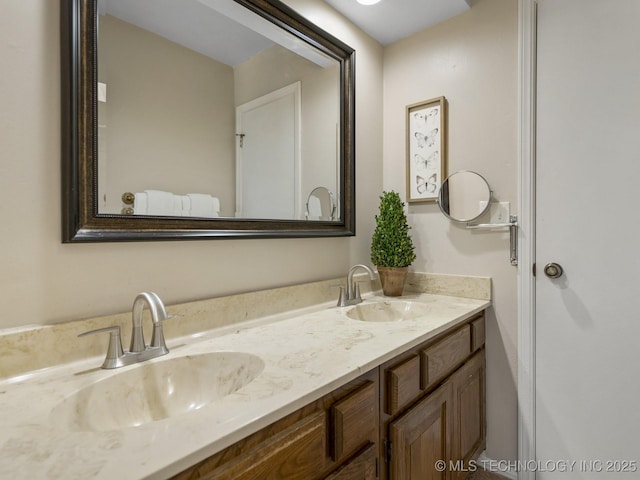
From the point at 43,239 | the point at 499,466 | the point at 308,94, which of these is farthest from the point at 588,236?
the point at 43,239

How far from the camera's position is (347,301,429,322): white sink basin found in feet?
5.02

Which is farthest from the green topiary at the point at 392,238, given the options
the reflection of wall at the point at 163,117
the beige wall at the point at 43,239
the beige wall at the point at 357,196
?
the beige wall at the point at 43,239

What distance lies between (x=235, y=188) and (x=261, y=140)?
0.76 ft

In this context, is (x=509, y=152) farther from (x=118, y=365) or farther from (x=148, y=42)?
(x=118, y=365)

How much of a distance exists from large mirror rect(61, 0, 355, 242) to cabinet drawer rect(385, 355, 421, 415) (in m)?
0.67

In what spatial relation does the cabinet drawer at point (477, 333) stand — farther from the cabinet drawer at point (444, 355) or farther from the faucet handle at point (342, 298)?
the faucet handle at point (342, 298)

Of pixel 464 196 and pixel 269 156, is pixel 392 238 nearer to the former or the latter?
pixel 464 196

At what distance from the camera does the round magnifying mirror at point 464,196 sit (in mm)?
1590

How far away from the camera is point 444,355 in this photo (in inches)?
48.7

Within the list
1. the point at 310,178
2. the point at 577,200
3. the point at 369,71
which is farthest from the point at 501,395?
the point at 369,71

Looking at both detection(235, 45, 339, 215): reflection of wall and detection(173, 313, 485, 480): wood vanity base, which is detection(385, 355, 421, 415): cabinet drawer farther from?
detection(235, 45, 339, 215): reflection of wall

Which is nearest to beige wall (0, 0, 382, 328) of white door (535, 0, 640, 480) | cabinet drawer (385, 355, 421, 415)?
cabinet drawer (385, 355, 421, 415)

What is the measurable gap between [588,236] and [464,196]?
0.51 metres

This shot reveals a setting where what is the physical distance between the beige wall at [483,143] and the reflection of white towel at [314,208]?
571mm
